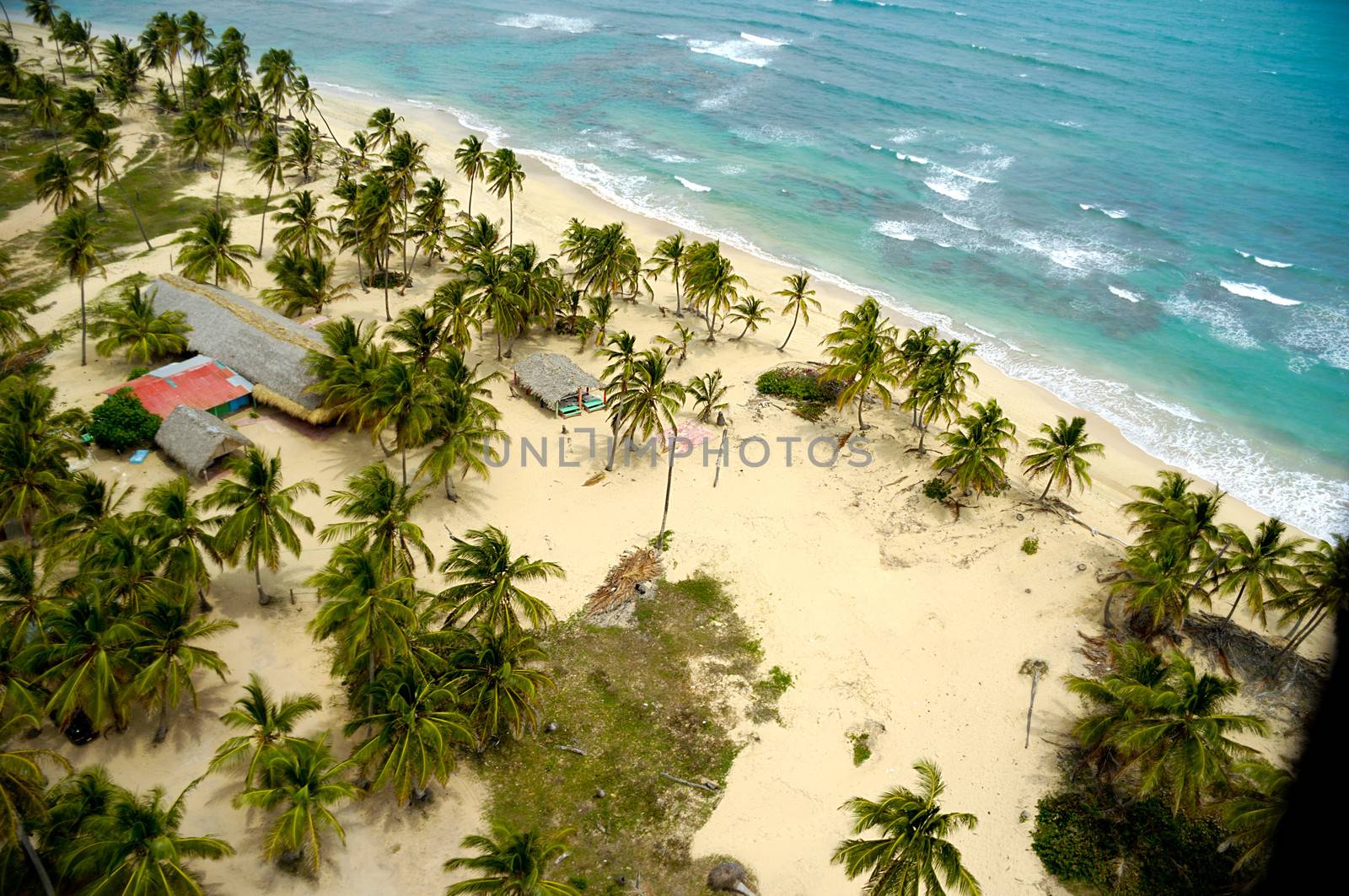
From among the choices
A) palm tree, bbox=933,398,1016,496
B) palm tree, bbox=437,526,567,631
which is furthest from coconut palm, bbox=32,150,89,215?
palm tree, bbox=933,398,1016,496

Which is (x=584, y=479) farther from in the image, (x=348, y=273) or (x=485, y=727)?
(x=348, y=273)

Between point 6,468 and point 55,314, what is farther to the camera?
point 55,314

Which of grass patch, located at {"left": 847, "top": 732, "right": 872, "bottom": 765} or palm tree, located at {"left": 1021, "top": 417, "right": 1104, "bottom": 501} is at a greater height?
palm tree, located at {"left": 1021, "top": 417, "right": 1104, "bottom": 501}

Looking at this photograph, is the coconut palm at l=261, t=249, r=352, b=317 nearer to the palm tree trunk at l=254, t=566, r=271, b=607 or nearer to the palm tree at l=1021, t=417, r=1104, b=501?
the palm tree trunk at l=254, t=566, r=271, b=607

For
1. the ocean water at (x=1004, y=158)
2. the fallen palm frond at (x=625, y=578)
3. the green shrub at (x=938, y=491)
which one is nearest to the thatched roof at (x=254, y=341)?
the fallen palm frond at (x=625, y=578)

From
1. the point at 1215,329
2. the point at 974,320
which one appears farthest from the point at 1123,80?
the point at 974,320

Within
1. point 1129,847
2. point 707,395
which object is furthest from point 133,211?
point 1129,847
